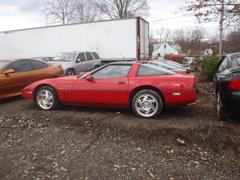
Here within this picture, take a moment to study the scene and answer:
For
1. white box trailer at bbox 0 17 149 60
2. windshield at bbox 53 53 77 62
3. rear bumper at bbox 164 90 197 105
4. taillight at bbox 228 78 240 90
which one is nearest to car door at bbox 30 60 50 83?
windshield at bbox 53 53 77 62

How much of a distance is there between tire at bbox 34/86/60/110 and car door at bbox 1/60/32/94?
1.59 meters

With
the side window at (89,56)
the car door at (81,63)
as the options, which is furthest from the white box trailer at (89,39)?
the car door at (81,63)

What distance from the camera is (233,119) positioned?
5355 millimetres

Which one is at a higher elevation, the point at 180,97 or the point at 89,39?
the point at 89,39

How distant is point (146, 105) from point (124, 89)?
601 millimetres

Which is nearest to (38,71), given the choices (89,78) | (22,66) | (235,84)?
(22,66)

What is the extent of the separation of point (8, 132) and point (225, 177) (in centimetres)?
400

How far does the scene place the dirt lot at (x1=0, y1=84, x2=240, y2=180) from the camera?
3.66 metres

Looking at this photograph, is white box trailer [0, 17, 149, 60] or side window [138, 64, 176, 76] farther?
white box trailer [0, 17, 149, 60]

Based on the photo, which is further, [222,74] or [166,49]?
[166,49]

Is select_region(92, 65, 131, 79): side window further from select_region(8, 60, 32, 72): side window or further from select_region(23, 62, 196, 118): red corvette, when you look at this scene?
select_region(8, 60, 32, 72): side window

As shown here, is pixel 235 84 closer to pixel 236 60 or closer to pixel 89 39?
pixel 236 60

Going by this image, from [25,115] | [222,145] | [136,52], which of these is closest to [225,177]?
[222,145]

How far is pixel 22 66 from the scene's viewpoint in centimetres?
850
